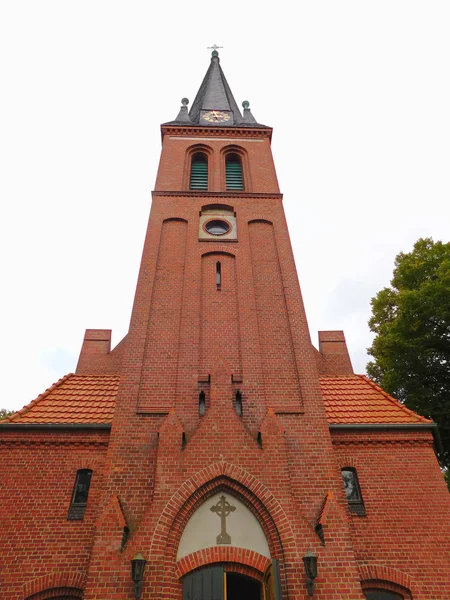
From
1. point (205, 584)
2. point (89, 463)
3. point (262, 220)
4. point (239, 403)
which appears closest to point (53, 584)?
point (89, 463)

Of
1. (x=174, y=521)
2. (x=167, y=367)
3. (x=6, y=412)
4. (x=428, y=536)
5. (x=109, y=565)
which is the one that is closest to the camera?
(x=109, y=565)

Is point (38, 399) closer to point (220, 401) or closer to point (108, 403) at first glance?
point (108, 403)

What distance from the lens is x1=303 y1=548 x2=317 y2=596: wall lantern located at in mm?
6996

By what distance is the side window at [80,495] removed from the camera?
28.2ft

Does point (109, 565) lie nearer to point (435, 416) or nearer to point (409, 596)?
point (409, 596)

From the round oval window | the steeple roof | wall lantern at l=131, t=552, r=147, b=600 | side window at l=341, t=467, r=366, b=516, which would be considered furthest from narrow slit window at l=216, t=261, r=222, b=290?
the steeple roof

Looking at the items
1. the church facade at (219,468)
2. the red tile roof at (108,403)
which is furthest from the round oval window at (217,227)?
the red tile roof at (108,403)

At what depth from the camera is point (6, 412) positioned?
30.4m

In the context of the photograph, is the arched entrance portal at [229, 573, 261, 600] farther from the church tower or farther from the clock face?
the clock face

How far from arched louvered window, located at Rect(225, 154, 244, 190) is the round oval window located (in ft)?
7.60

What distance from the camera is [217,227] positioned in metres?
13.9

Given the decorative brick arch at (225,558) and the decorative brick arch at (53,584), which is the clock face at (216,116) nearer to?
the decorative brick arch at (225,558)

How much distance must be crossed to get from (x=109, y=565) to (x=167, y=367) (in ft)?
13.5

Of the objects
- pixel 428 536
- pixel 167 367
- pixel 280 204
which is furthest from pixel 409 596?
pixel 280 204
